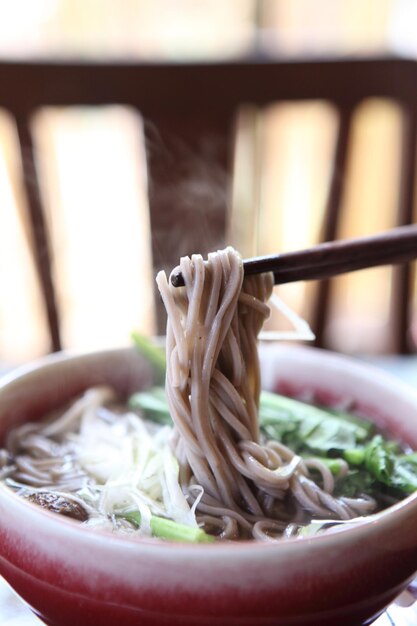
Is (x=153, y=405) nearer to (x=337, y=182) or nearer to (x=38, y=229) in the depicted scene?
(x=38, y=229)

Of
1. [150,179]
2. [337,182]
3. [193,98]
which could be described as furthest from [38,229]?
[337,182]

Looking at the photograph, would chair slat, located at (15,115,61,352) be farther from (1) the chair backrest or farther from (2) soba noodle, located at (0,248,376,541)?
(2) soba noodle, located at (0,248,376,541)

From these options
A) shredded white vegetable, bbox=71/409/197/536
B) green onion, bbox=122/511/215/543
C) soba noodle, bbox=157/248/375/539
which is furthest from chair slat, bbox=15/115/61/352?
green onion, bbox=122/511/215/543

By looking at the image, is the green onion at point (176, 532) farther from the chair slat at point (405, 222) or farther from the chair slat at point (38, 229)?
the chair slat at point (405, 222)

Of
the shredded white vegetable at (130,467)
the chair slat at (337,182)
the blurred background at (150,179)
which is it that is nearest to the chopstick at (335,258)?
the shredded white vegetable at (130,467)

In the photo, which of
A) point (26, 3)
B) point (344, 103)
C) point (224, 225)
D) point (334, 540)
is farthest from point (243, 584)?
point (26, 3)

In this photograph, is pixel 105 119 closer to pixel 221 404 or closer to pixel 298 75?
pixel 298 75
